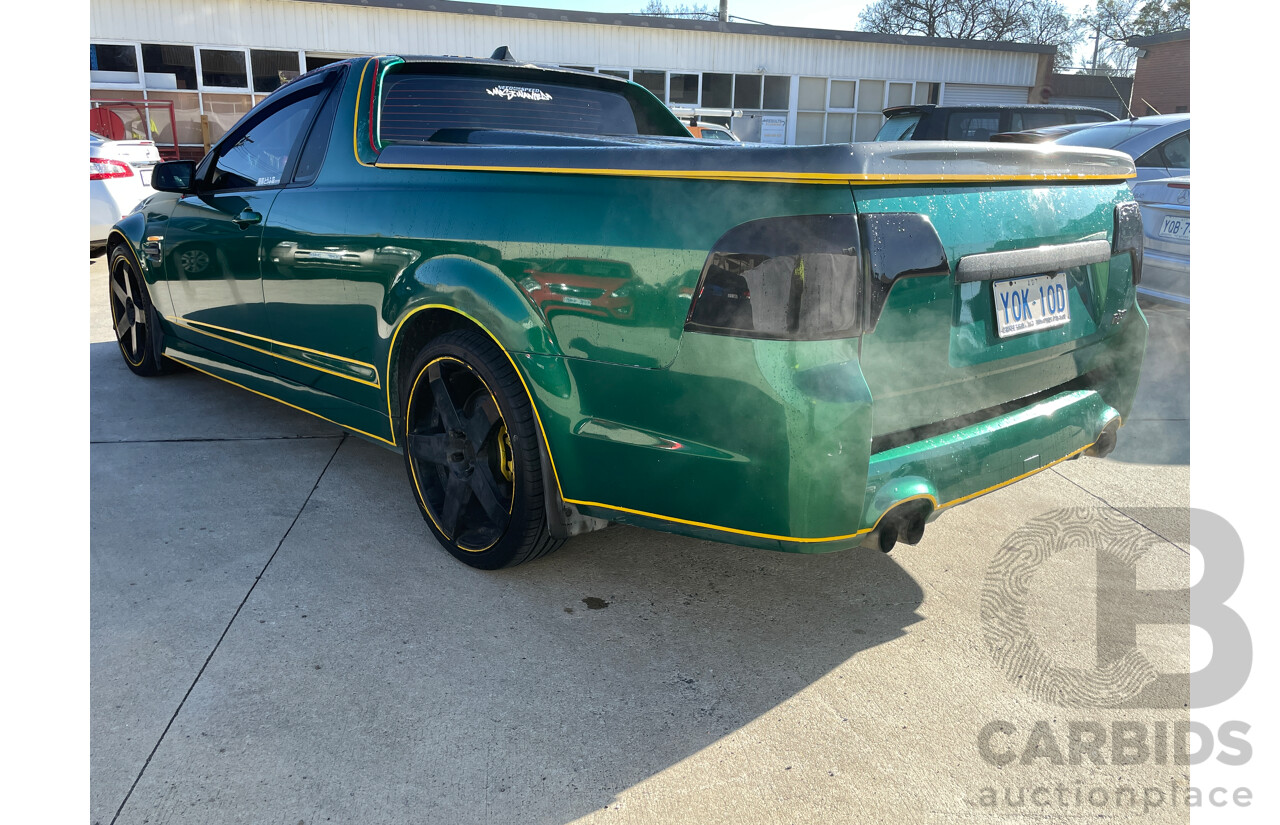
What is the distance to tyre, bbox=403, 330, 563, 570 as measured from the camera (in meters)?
2.56

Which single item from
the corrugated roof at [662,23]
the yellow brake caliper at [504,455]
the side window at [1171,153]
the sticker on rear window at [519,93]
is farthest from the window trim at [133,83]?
the yellow brake caliper at [504,455]

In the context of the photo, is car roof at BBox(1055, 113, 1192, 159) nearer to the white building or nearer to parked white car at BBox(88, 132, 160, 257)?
parked white car at BBox(88, 132, 160, 257)

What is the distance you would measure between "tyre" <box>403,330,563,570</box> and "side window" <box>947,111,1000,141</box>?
8.75m

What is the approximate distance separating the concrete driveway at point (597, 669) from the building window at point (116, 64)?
18700mm

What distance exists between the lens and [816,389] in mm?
1989

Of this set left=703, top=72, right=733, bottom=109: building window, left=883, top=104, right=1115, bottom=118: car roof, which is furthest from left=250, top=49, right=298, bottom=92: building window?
left=883, top=104, right=1115, bottom=118: car roof

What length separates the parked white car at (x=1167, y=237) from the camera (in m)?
5.15

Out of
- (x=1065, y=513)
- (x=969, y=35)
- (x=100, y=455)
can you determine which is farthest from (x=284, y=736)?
(x=969, y=35)

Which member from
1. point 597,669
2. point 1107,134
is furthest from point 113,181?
point 1107,134

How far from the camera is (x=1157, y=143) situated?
5.70 meters

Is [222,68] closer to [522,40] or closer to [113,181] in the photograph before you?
[522,40]

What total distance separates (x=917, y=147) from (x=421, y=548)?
2103mm

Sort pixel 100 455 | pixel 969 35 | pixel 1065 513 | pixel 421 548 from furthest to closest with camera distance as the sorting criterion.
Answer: pixel 969 35 < pixel 100 455 < pixel 1065 513 < pixel 421 548

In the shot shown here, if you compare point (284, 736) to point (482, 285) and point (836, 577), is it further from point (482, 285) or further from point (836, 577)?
point (836, 577)
